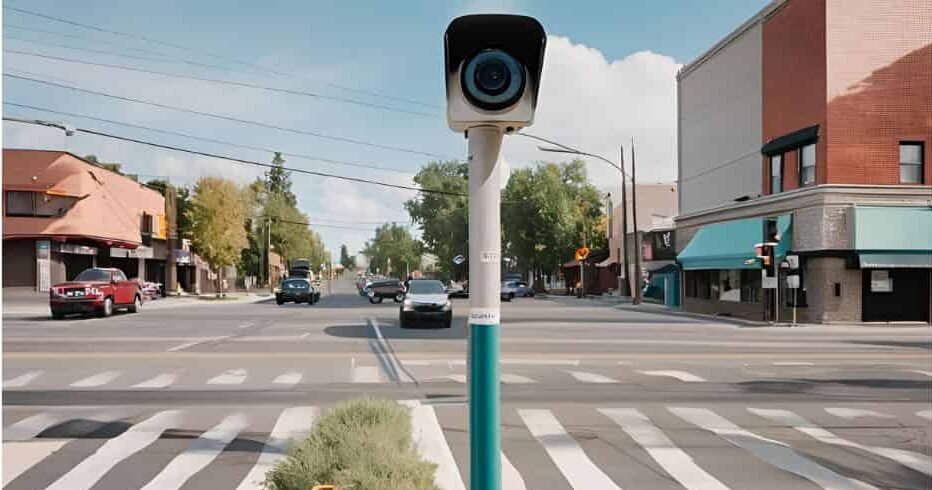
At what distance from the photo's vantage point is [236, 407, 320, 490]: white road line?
267 inches

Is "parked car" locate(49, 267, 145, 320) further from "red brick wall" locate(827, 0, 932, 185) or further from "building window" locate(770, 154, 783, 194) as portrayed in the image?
"red brick wall" locate(827, 0, 932, 185)

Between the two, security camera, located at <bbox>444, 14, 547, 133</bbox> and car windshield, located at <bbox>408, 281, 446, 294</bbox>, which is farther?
car windshield, located at <bbox>408, 281, 446, 294</bbox>

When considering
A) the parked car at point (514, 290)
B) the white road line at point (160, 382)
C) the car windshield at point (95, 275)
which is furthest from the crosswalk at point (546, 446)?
the parked car at point (514, 290)

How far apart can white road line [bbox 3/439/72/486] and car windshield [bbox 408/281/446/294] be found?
18.9 m

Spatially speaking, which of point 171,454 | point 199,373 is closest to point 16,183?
point 199,373

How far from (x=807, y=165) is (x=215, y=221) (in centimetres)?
4750

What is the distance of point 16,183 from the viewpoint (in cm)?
4534

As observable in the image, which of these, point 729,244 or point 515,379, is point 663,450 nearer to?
point 515,379

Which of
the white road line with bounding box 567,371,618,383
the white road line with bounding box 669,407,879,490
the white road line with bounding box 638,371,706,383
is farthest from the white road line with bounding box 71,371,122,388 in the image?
the white road line with bounding box 638,371,706,383

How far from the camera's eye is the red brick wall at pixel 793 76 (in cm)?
2966

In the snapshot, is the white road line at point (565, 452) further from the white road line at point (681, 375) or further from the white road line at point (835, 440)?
the white road line at point (681, 375)

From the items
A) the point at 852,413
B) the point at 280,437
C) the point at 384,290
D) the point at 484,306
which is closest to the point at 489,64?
the point at 484,306

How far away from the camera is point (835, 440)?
8758mm

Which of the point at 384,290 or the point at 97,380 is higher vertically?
the point at 97,380
